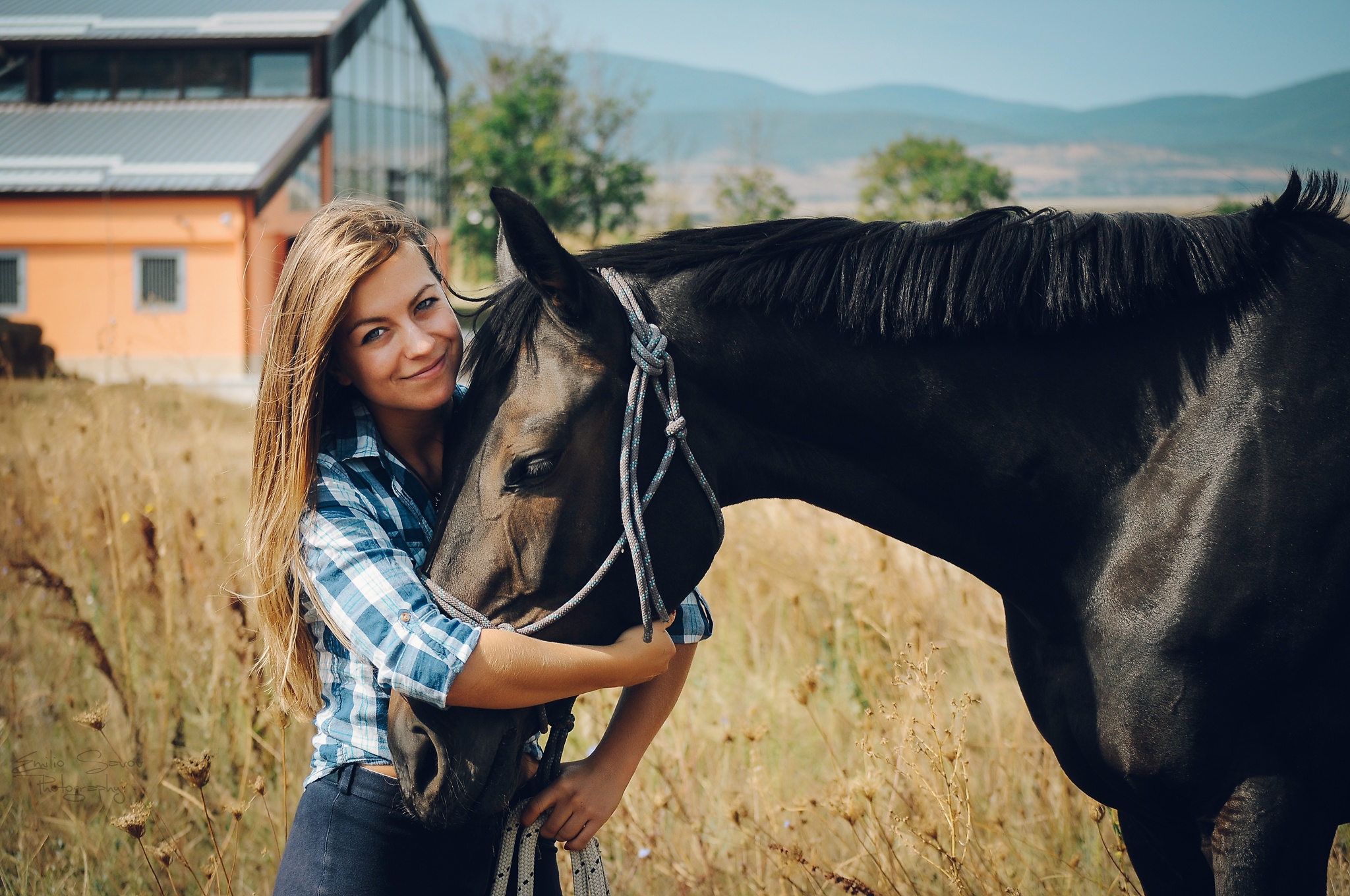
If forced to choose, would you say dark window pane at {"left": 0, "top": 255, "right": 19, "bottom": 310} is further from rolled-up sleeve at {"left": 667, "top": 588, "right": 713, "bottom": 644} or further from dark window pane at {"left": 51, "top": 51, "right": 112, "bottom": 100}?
rolled-up sleeve at {"left": 667, "top": 588, "right": 713, "bottom": 644}

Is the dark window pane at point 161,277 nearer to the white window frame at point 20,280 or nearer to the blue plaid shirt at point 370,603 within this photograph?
the white window frame at point 20,280

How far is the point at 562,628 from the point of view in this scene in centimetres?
144

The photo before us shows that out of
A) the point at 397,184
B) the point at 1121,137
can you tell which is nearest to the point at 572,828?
the point at 397,184

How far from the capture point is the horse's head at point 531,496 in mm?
1361

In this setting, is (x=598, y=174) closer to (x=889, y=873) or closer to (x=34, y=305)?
(x=34, y=305)

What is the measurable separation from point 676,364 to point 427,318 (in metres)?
0.46

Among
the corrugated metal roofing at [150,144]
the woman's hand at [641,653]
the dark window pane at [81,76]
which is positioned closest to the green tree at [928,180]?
the corrugated metal roofing at [150,144]

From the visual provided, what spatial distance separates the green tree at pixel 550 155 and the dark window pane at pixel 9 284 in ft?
30.3

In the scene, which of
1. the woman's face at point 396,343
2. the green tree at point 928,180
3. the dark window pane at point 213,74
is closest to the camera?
the woman's face at point 396,343

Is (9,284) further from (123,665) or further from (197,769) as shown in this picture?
(197,769)

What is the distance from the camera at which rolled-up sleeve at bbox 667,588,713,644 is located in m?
1.72

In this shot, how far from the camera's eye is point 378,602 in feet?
4.36

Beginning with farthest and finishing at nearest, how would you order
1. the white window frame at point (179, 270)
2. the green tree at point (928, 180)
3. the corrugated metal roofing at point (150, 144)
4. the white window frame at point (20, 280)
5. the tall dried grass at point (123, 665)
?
the green tree at point (928, 180) < the white window frame at point (179, 270) < the white window frame at point (20, 280) < the corrugated metal roofing at point (150, 144) < the tall dried grass at point (123, 665)

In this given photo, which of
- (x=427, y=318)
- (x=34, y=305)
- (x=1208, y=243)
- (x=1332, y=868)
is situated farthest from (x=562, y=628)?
(x=34, y=305)
